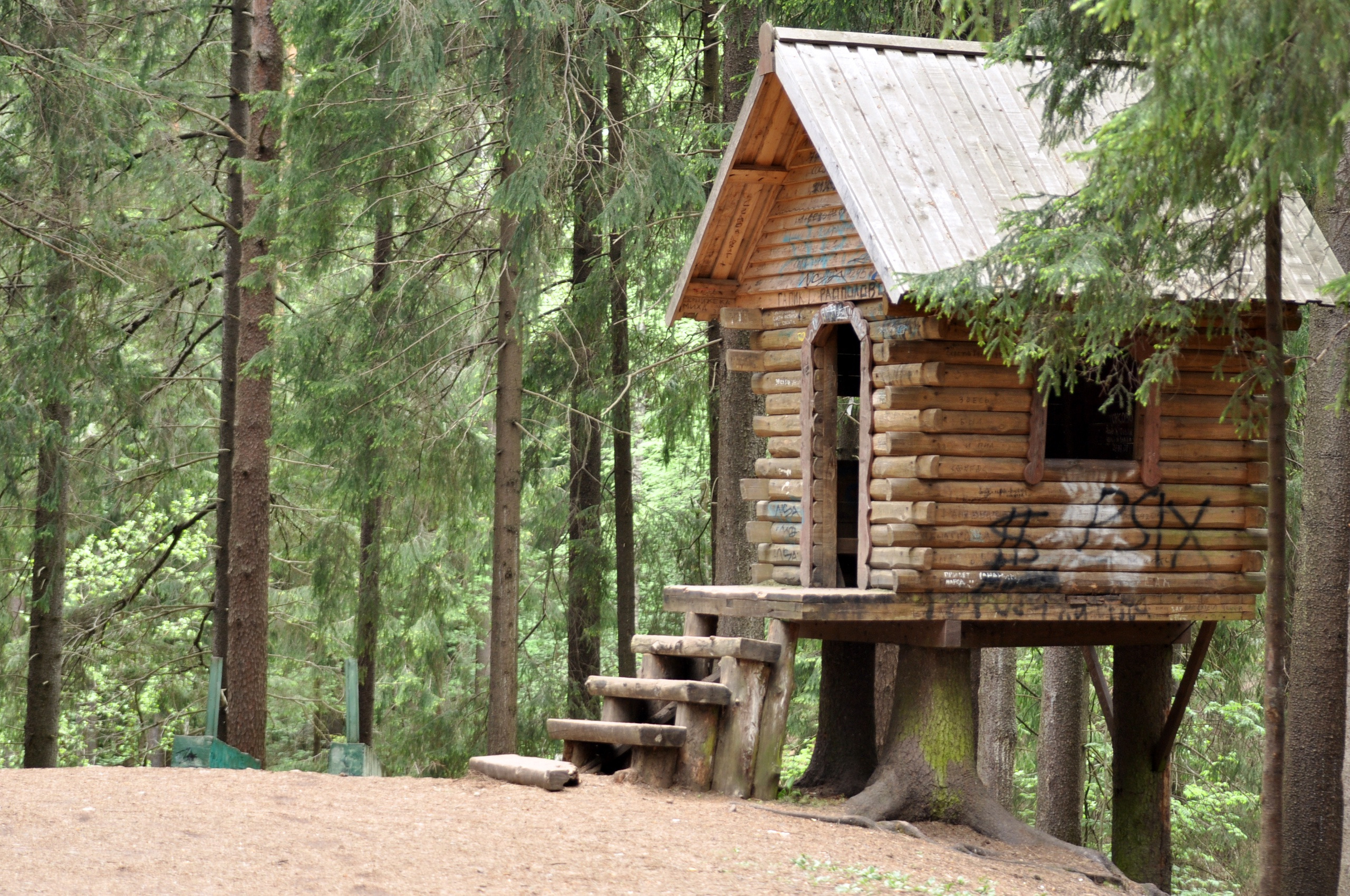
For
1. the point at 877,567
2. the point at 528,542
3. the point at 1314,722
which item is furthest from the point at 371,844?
the point at 528,542

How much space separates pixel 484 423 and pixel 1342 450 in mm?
11744

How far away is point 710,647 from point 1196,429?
4.03m

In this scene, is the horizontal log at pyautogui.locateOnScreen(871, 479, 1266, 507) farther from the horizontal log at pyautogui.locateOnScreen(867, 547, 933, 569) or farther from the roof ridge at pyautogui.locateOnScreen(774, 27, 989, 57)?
the roof ridge at pyautogui.locateOnScreen(774, 27, 989, 57)

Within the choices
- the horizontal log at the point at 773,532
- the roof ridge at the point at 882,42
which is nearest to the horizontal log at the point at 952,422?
the horizontal log at the point at 773,532

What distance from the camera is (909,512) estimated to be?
917 cm

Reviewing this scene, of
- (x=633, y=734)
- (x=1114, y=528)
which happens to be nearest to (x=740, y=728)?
(x=633, y=734)

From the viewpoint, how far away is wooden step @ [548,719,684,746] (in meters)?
9.12

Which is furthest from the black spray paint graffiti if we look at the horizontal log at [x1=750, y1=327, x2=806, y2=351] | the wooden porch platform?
the horizontal log at [x1=750, y1=327, x2=806, y2=351]

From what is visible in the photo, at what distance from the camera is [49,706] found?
52.8 feet

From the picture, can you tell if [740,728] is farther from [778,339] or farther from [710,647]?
[778,339]

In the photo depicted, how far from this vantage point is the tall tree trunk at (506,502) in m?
14.0

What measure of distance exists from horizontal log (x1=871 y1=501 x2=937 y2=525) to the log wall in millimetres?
11

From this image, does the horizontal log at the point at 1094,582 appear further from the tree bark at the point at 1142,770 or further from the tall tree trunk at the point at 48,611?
the tall tree trunk at the point at 48,611

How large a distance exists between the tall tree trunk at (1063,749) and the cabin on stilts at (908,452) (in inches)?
178
